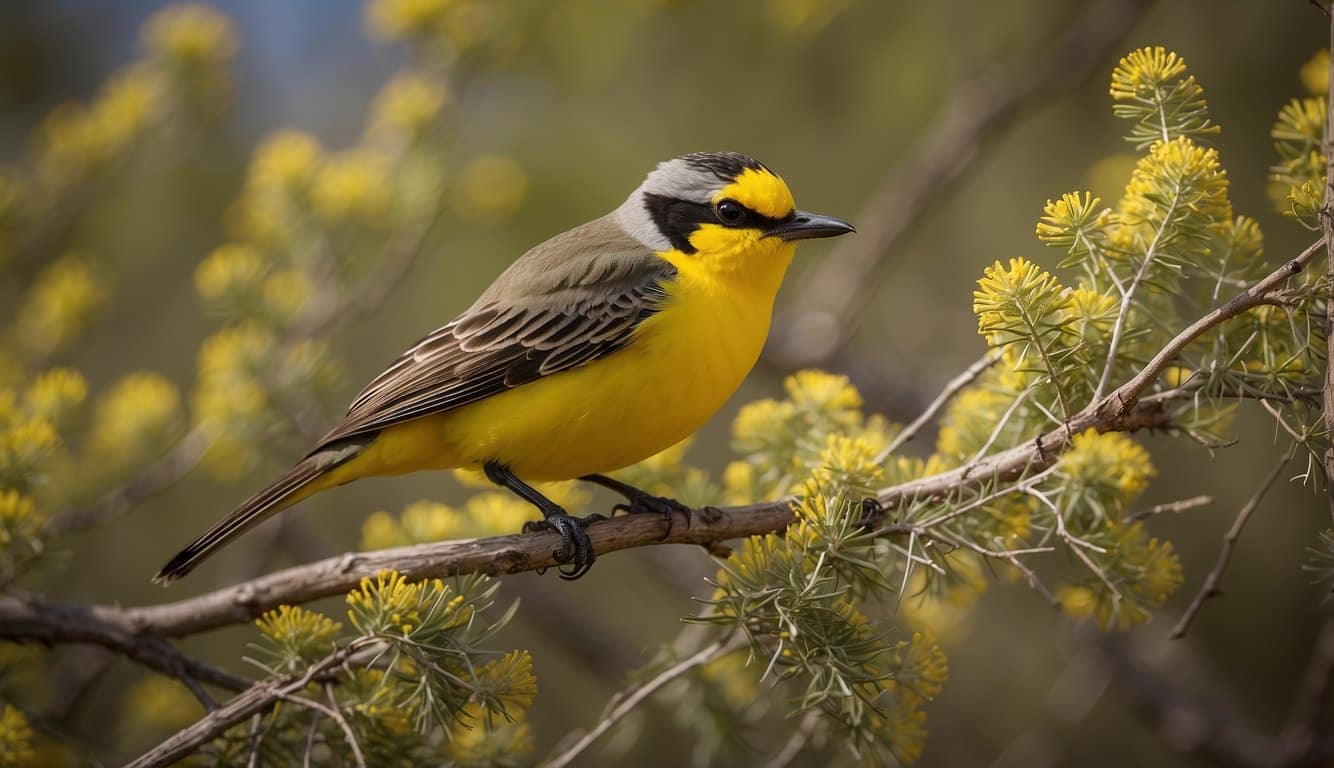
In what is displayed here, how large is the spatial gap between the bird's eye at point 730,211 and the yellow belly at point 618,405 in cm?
18

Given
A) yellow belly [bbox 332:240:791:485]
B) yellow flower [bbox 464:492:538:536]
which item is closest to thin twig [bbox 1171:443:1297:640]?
yellow belly [bbox 332:240:791:485]

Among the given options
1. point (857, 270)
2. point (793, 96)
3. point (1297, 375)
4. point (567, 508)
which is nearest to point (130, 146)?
point (567, 508)

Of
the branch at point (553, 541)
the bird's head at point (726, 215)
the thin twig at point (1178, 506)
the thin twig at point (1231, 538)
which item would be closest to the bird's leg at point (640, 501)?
the branch at point (553, 541)

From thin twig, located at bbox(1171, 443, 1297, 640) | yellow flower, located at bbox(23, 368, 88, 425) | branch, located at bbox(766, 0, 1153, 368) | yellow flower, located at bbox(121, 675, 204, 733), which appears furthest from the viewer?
branch, located at bbox(766, 0, 1153, 368)

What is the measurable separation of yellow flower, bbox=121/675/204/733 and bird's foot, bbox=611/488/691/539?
171 cm

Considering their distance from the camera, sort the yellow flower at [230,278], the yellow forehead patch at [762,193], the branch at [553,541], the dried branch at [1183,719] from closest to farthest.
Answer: the branch at [553,541] → the yellow forehead patch at [762,193] → the yellow flower at [230,278] → the dried branch at [1183,719]

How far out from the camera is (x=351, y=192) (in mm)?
4609

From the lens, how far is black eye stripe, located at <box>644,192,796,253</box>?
371 cm

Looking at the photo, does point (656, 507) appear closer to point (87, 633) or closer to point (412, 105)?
point (87, 633)

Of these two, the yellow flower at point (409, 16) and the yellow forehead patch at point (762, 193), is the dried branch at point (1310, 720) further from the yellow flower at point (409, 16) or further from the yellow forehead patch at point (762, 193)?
the yellow flower at point (409, 16)

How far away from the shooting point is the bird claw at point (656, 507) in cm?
322

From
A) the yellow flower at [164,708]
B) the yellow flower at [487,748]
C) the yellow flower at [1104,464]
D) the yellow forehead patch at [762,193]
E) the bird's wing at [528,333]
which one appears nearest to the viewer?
the yellow flower at [1104,464]

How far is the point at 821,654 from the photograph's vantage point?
2604 millimetres

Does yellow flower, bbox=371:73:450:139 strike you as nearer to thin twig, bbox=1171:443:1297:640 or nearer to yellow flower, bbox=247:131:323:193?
yellow flower, bbox=247:131:323:193
